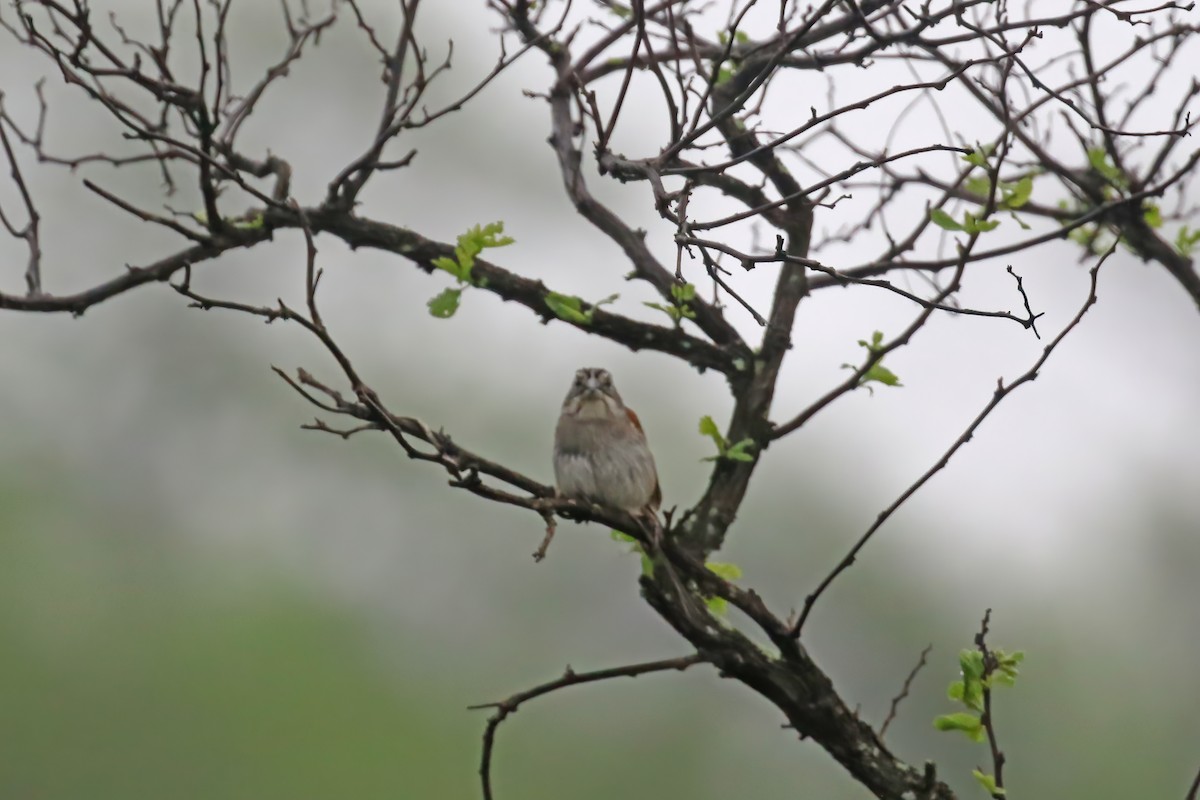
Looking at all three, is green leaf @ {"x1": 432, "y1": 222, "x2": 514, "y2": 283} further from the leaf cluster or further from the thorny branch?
the thorny branch

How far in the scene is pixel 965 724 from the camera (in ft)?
8.48

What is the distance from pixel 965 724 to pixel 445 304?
64.4 inches

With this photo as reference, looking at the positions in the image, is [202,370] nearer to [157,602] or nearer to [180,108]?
[157,602]

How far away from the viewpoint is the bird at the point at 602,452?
3.95 m

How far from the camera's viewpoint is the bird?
3.95 meters

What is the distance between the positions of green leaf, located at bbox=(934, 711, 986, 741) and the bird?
4.47 ft

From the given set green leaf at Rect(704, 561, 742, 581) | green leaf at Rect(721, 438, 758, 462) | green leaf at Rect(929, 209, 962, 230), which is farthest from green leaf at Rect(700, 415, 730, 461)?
green leaf at Rect(929, 209, 962, 230)

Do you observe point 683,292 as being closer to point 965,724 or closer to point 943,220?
point 943,220

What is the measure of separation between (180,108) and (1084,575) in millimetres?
10817

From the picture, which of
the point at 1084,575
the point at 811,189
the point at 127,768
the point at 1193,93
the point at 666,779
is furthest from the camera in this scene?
the point at 1084,575

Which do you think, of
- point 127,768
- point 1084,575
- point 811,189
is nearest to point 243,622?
point 127,768

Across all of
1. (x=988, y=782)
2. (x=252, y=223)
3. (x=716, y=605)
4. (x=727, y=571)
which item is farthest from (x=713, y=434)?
(x=252, y=223)

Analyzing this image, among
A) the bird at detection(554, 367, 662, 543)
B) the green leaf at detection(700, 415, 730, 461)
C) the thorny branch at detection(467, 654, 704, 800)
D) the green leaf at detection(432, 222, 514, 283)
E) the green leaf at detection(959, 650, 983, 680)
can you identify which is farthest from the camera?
the bird at detection(554, 367, 662, 543)

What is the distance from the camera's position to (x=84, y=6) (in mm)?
3367
